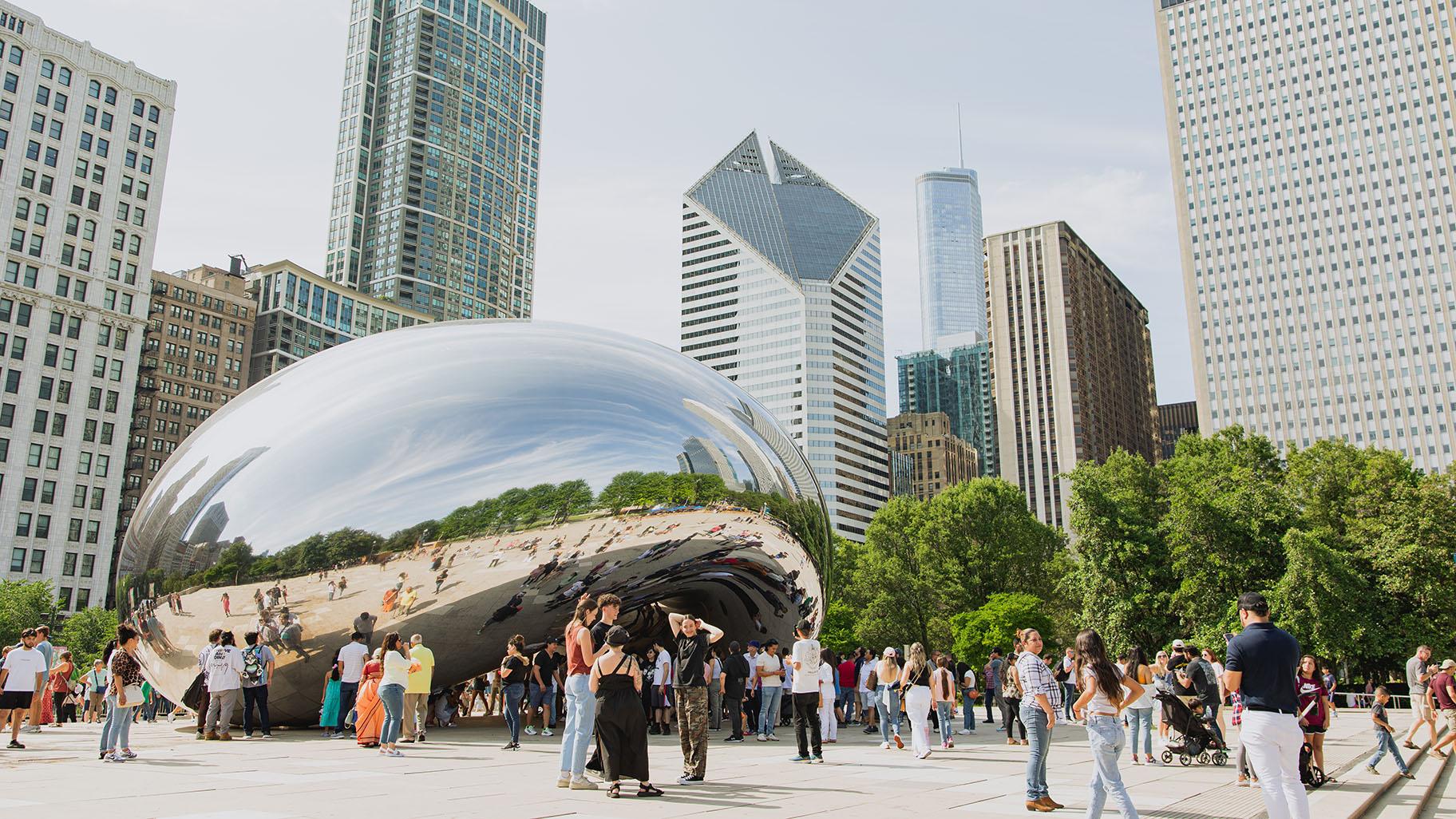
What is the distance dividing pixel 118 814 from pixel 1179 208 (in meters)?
131

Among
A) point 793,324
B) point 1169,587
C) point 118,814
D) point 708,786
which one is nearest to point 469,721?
point 708,786

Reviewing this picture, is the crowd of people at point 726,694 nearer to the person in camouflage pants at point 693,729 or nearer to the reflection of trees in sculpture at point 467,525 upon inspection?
the person in camouflage pants at point 693,729

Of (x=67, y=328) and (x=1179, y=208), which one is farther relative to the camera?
(x=1179, y=208)

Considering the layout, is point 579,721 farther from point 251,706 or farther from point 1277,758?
point 251,706

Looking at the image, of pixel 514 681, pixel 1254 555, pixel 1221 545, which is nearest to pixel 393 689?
pixel 514 681

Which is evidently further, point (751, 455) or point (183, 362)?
point (183, 362)

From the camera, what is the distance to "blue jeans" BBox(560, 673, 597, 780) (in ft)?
26.5

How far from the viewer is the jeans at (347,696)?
11688 millimetres

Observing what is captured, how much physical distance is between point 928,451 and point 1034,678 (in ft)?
538

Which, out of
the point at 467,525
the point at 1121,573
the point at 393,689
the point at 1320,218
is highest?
the point at 1320,218

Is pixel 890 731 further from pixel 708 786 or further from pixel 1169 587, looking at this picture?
pixel 1169 587

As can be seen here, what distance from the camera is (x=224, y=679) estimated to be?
1138 cm

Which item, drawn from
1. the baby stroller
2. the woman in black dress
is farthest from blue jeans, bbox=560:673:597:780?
the baby stroller

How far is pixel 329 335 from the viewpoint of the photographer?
392 feet
